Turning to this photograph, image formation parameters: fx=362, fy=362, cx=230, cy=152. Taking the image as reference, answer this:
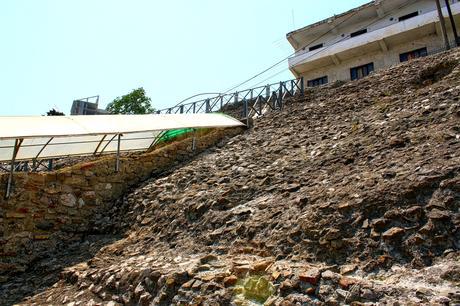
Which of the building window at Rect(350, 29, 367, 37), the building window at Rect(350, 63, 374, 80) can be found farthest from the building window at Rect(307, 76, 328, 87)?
the building window at Rect(350, 29, 367, 37)

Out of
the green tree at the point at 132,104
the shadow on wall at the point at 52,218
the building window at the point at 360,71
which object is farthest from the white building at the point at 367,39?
the shadow on wall at the point at 52,218

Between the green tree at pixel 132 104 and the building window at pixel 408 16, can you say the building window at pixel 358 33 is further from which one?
the green tree at pixel 132 104

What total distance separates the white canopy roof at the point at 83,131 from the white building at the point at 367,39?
15.9 meters

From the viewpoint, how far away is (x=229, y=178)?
8.45 metres

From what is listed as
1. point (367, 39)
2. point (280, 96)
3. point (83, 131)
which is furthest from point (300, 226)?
point (367, 39)

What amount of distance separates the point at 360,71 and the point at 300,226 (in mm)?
23088

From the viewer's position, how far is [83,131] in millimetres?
9047

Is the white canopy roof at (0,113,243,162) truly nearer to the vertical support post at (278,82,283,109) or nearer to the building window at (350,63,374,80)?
the vertical support post at (278,82,283,109)

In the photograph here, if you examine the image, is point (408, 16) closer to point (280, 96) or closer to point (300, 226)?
point (280, 96)

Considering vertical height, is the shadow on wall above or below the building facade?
below

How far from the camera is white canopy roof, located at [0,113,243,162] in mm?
8422

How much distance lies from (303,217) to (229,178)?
10.9ft

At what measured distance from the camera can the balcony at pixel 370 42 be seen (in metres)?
22.5

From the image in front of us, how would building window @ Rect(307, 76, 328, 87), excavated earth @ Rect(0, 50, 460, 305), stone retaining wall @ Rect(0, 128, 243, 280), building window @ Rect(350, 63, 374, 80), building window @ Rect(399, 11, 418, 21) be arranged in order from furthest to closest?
1. building window @ Rect(307, 76, 328, 87)
2. building window @ Rect(350, 63, 374, 80)
3. building window @ Rect(399, 11, 418, 21)
4. stone retaining wall @ Rect(0, 128, 243, 280)
5. excavated earth @ Rect(0, 50, 460, 305)
